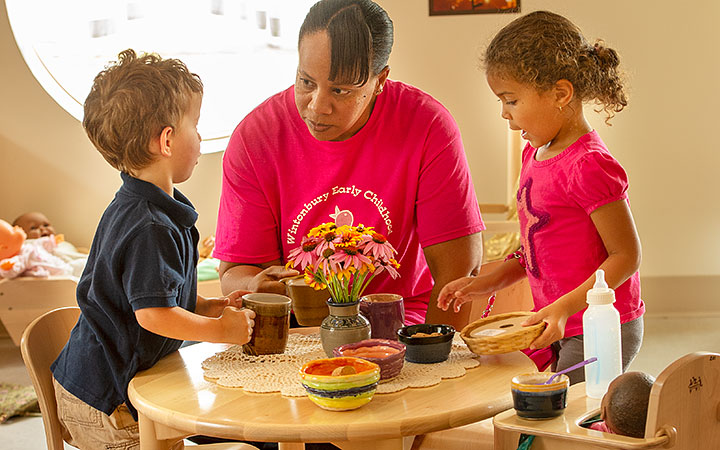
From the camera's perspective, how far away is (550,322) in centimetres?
138

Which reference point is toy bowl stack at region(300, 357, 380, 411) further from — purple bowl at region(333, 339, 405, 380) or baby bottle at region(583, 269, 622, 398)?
baby bottle at region(583, 269, 622, 398)

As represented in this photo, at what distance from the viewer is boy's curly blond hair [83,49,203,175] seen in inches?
58.0

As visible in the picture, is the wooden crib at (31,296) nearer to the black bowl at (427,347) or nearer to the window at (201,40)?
the window at (201,40)

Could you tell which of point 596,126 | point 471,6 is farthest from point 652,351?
point 471,6

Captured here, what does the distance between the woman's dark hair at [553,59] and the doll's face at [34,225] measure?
2.99 m

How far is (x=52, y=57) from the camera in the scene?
15.3 ft

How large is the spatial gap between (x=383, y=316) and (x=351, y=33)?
1.96ft

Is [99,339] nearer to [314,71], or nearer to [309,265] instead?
[309,265]

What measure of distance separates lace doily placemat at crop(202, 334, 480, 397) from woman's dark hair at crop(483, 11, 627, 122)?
0.60m

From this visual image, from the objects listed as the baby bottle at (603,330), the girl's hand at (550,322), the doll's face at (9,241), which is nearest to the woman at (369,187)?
the girl's hand at (550,322)

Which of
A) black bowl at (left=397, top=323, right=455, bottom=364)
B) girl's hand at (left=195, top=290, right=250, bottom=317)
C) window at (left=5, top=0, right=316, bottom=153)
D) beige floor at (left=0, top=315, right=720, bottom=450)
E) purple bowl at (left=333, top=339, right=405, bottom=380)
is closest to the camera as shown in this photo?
purple bowl at (left=333, top=339, right=405, bottom=380)

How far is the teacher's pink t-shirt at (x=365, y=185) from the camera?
5.99 ft

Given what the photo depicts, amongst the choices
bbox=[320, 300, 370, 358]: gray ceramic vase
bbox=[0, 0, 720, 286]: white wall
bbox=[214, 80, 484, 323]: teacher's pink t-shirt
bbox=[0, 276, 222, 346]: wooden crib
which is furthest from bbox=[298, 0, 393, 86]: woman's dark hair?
bbox=[0, 0, 720, 286]: white wall

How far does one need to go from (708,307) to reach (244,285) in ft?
11.5
